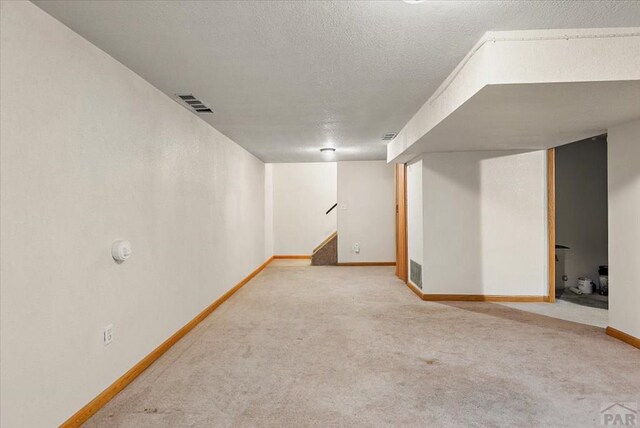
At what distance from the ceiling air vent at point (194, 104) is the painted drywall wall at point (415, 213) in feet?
9.42

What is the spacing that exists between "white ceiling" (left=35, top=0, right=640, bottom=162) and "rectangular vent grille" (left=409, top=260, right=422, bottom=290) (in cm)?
252

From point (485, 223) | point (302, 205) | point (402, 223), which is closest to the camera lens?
point (485, 223)

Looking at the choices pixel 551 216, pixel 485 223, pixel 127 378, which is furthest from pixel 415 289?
pixel 127 378

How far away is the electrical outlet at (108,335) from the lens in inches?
93.0

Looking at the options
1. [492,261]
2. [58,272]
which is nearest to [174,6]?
[58,272]

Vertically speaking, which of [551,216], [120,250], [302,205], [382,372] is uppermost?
[302,205]

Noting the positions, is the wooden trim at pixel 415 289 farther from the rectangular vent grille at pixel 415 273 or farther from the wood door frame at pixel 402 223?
the wood door frame at pixel 402 223

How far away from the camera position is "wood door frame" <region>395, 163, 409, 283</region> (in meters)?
6.02

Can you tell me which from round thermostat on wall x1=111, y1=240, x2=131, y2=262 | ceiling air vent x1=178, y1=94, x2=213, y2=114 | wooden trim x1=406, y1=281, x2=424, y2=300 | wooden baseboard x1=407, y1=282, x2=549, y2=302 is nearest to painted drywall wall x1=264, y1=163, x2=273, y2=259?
wooden trim x1=406, y1=281, x2=424, y2=300

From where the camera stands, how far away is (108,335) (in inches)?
94.2

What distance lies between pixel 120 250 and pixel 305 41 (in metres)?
1.78

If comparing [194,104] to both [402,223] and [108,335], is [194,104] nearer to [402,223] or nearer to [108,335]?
[108,335]

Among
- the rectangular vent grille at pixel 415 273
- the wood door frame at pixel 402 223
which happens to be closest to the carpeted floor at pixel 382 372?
the rectangular vent grille at pixel 415 273

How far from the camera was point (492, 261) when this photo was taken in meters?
4.81
